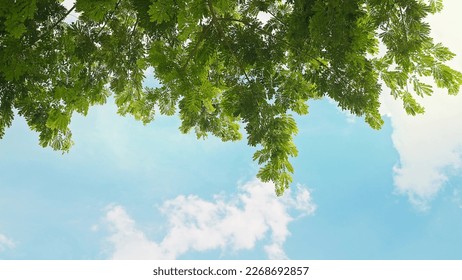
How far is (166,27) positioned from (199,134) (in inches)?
95.6

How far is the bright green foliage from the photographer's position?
409cm

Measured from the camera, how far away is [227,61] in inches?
204

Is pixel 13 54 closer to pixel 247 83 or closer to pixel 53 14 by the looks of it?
pixel 53 14

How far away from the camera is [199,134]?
704 centimetres

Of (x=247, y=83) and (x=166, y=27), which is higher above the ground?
(x=166, y=27)

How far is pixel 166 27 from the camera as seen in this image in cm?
492

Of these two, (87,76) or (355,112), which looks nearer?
(355,112)

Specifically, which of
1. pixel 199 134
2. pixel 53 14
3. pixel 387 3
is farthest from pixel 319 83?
pixel 53 14

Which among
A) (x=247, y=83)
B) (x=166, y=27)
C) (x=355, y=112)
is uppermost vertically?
(x=166, y=27)

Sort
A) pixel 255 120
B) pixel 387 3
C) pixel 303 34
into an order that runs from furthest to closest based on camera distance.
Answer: pixel 255 120 < pixel 303 34 < pixel 387 3


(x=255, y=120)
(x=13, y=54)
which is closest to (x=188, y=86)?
(x=255, y=120)

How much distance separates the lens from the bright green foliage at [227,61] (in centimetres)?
409

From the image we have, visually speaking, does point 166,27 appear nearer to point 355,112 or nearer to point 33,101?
point 33,101

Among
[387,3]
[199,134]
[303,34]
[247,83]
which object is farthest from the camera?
[199,134]
